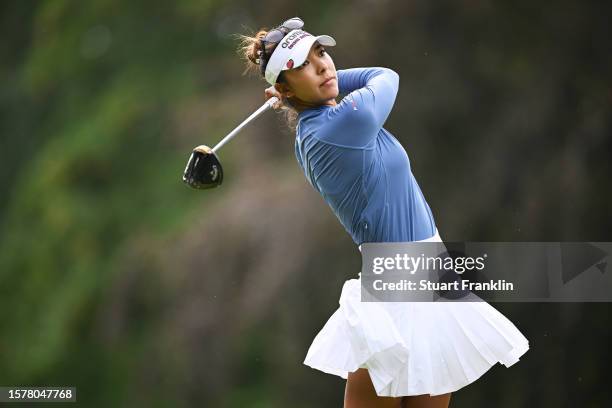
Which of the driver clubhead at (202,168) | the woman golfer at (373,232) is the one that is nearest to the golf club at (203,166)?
the driver clubhead at (202,168)

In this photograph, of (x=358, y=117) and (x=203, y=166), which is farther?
(x=203, y=166)

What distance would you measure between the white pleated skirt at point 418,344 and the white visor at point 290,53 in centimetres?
60

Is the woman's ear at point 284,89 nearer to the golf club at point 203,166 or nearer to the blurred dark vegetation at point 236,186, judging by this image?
the golf club at point 203,166

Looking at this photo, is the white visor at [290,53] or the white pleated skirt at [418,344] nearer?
the white pleated skirt at [418,344]

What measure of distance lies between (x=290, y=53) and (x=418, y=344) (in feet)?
2.67

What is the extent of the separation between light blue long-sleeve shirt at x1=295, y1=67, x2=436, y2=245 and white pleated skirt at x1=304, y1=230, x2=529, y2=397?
186 millimetres

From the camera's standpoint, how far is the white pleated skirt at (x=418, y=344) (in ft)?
8.54

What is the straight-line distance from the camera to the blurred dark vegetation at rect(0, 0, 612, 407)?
561 cm

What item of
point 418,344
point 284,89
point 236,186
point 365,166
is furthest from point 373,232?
point 236,186

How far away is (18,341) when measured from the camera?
294 inches

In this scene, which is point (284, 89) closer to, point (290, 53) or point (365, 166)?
point (290, 53)

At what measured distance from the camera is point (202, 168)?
2.81m

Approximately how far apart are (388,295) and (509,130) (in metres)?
3.35

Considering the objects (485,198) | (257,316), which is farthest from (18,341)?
(485,198)
